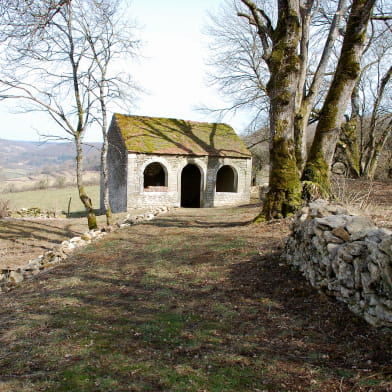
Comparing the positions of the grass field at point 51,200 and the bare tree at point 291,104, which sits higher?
the bare tree at point 291,104

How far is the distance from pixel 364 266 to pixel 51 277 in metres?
6.18

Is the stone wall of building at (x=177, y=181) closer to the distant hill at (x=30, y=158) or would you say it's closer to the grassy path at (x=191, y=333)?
the grassy path at (x=191, y=333)

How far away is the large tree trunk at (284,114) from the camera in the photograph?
29.3 feet

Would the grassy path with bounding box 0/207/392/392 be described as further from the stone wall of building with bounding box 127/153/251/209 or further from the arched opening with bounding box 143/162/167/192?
the arched opening with bounding box 143/162/167/192

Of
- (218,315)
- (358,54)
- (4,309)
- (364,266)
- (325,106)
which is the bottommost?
(4,309)

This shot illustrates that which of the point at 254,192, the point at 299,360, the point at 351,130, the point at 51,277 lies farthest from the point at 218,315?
the point at 254,192

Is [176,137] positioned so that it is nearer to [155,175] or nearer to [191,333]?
[155,175]

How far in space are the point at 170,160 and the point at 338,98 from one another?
12.2 m

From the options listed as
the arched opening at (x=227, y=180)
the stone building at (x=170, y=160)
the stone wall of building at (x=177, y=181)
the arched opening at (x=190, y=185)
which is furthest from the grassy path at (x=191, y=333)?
the arched opening at (x=190, y=185)

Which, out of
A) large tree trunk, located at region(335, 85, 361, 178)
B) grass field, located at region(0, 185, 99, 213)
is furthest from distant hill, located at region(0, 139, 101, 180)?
large tree trunk, located at region(335, 85, 361, 178)

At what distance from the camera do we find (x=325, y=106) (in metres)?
9.14

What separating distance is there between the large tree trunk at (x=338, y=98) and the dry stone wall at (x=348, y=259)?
346 centimetres

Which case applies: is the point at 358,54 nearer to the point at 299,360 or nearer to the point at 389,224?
the point at 389,224

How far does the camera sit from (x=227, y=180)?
23469mm
